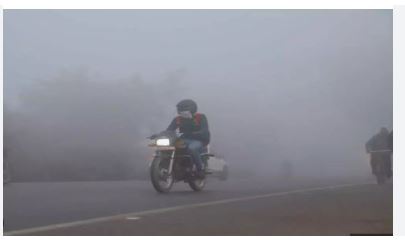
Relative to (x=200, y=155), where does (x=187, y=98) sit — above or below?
above

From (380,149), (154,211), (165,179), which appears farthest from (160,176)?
(380,149)

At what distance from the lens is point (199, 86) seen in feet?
21.5

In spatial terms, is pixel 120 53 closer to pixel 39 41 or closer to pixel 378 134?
pixel 39 41

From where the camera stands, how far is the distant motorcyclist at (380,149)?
21.4 ft

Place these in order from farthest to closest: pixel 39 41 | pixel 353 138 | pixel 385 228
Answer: pixel 353 138
pixel 39 41
pixel 385 228

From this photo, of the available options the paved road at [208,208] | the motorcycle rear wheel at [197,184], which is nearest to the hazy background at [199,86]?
the paved road at [208,208]

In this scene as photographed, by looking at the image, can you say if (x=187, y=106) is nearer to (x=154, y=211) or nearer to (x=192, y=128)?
(x=192, y=128)

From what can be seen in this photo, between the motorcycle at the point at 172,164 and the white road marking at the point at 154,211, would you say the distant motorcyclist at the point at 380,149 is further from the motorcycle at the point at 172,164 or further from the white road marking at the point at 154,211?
the motorcycle at the point at 172,164

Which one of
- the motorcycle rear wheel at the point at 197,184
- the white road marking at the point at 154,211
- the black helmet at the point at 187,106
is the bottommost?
the white road marking at the point at 154,211

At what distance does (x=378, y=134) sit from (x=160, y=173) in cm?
237

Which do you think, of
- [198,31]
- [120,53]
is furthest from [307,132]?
[120,53]

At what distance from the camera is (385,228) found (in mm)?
5711

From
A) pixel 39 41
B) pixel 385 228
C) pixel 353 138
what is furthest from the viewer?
pixel 353 138

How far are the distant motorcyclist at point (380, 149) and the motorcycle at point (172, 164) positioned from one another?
67.5 inches
